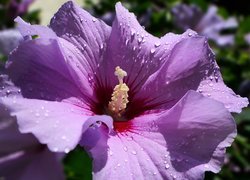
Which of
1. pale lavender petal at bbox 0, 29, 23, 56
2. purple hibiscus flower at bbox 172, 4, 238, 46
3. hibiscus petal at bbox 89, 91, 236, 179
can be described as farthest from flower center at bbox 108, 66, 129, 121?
purple hibiscus flower at bbox 172, 4, 238, 46

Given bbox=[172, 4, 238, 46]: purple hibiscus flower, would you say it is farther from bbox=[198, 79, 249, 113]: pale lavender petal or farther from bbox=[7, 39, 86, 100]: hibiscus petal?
bbox=[7, 39, 86, 100]: hibiscus petal

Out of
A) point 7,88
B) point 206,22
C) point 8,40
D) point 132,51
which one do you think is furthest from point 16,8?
point 7,88

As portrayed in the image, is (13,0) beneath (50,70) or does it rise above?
beneath

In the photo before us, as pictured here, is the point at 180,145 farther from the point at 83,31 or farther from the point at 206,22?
the point at 206,22

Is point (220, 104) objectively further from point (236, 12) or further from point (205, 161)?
point (236, 12)

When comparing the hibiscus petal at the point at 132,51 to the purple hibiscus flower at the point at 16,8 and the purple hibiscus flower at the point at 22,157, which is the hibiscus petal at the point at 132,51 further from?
the purple hibiscus flower at the point at 16,8

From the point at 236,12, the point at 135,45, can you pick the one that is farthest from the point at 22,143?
the point at 236,12
